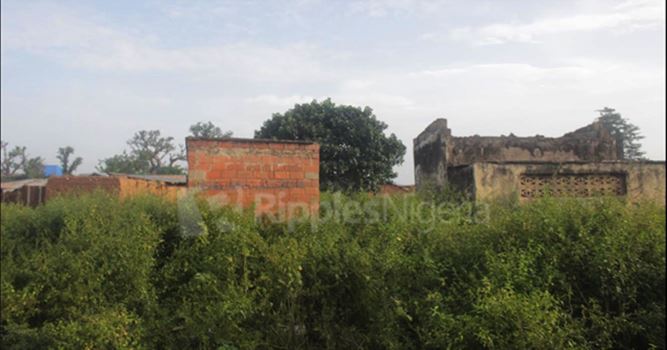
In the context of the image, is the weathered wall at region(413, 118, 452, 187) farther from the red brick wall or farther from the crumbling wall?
the red brick wall

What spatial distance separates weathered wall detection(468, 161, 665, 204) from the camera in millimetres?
5676

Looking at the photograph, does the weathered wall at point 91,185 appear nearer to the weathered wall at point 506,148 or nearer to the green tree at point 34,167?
the weathered wall at point 506,148

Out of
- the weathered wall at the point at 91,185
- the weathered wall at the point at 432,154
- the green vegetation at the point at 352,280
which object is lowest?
the green vegetation at the point at 352,280

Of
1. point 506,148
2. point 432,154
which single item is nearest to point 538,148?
point 506,148

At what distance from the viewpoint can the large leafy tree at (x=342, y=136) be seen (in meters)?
11.5

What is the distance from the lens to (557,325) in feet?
10.3

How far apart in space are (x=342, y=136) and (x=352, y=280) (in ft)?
26.2

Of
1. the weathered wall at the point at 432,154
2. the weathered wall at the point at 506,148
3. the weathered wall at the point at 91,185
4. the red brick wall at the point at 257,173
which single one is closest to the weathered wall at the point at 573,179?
the weathered wall at the point at 432,154

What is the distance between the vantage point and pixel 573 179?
5781 millimetres

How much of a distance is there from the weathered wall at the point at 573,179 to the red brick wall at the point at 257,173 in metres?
2.28

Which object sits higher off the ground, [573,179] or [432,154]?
[432,154]

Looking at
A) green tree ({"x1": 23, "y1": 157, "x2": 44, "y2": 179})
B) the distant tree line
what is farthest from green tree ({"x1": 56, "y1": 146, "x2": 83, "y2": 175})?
the distant tree line

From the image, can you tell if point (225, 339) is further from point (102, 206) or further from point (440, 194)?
point (440, 194)

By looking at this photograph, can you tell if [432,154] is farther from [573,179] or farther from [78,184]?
[78,184]
